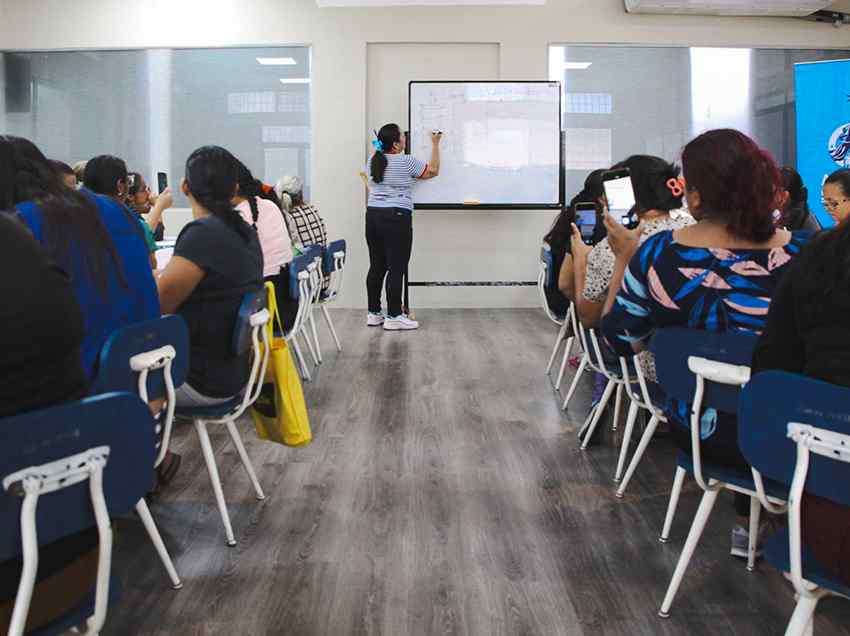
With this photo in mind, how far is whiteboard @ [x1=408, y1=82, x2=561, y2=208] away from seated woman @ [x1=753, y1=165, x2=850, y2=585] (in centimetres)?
566

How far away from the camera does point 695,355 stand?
77.9 inches

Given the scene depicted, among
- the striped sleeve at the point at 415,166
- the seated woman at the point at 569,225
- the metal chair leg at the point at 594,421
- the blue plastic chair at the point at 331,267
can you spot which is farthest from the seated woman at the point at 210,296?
the striped sleeve at the point at 415,166

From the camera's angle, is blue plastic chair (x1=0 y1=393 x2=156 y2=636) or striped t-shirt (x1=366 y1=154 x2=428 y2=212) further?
striped t-shirt (x1=366 y1=154 x2=428 y2=212)

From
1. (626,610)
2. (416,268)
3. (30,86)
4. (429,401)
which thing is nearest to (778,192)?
(626,610)

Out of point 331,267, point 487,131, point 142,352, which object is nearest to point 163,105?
point 487,131

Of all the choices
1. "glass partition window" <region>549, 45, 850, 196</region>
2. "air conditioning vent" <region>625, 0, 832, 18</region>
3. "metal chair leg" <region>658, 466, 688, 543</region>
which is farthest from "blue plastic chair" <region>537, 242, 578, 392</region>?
"air conditioning vent" <region>625, 0, 832, 18</region>

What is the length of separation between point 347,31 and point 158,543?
19.9ft

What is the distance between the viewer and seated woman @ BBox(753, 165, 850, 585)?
1430 millimetres

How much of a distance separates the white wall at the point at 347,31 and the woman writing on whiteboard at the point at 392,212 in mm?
1109

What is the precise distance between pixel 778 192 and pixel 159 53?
6695 millimetres

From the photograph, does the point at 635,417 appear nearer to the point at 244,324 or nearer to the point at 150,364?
the point at 244,324

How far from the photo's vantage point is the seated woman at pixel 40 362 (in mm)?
1279

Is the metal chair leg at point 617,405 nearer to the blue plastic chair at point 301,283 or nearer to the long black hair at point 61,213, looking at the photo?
the blue plastic chair at point 301,283

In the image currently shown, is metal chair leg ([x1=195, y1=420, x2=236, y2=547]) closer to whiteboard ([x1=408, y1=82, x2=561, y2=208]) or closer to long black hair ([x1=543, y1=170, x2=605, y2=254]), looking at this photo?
long black hair ([x1=543, y1=170, x2=605, y2=254])
